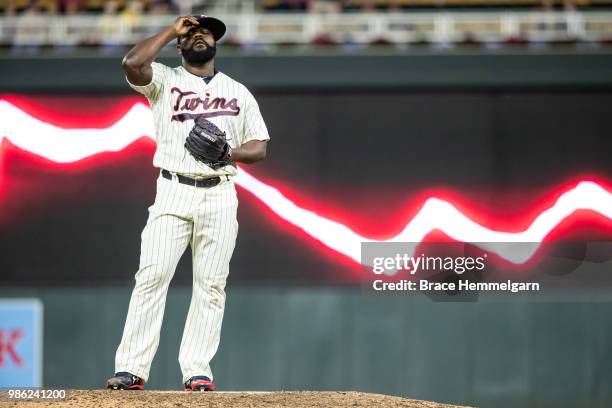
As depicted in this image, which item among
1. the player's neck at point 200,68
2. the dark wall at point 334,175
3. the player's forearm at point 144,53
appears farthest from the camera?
the dark wall at point 334,175

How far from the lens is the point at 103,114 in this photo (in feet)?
27.7

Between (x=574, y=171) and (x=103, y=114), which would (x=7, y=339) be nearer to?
(x=103, y=114)

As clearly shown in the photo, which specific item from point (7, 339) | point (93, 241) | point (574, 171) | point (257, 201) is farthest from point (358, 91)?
point (7, 339)

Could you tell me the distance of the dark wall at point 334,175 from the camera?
8.38m

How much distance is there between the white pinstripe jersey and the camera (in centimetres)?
573

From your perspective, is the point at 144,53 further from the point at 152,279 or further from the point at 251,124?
the point at 152,279

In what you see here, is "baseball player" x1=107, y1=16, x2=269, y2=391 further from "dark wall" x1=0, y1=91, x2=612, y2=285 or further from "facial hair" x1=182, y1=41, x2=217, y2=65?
"dark wall" x1=0, y1=91, x2=612, y2=285

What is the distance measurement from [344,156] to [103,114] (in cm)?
188

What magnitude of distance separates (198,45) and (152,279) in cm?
126

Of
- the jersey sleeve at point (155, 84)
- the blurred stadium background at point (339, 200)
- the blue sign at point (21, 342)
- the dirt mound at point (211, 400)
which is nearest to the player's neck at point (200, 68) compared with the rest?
the jersey sleeve at point (155, 84)

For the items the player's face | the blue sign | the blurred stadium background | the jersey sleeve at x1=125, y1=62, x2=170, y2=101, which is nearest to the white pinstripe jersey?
the jersey sleeve at x1=125, y1=62, x2=170, y2=101

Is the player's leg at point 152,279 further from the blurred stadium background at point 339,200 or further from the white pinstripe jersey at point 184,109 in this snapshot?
→ the blurred stadium background at point 339,200

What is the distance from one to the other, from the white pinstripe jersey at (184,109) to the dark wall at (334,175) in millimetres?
2556

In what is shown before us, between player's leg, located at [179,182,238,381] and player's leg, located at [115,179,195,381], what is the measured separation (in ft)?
0.39
